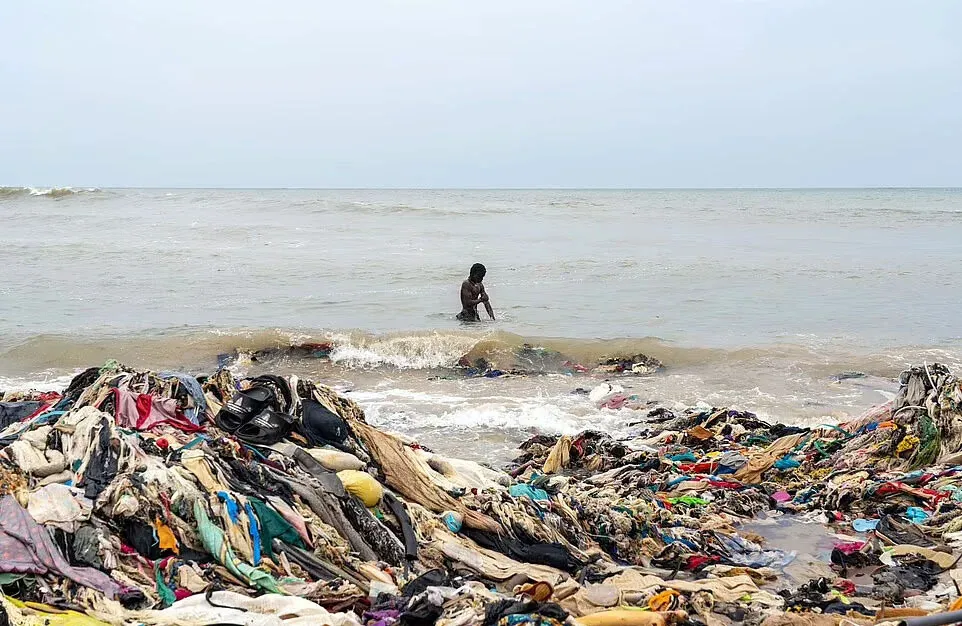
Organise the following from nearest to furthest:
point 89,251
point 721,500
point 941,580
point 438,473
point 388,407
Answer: point 941,580 → point 438,473 → point 721,500 → point 388,407 → point 89,251

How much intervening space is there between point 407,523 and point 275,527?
0.86 m

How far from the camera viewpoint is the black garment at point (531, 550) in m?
4.89

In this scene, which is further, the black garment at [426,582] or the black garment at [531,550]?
the black garment at [531,550]

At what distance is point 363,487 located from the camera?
505 centimetres

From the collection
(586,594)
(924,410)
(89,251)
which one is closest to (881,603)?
(586,594)

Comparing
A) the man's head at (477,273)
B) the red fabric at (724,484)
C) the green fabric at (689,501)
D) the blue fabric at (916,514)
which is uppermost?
the man's head at (477,273)

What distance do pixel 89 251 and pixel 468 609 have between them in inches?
1121

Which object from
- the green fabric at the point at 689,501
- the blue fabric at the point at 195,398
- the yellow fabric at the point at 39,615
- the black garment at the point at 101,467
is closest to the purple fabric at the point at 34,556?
the yellow fabric at the point at 39,615

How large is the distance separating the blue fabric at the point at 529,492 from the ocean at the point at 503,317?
248cm

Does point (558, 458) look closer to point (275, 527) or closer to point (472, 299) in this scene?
point (275, 527)

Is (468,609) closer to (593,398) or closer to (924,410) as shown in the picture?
(924,410)

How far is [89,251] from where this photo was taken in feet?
92.4

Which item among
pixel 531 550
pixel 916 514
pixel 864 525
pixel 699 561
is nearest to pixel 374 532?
pixel 531 550

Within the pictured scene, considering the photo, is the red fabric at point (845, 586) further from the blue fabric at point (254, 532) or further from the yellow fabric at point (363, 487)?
the blue fabric at point (254, 532)
